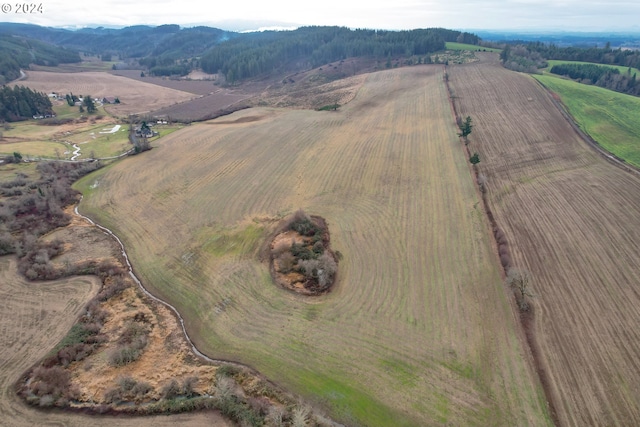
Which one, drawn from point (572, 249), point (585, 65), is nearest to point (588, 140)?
point (572, 249)

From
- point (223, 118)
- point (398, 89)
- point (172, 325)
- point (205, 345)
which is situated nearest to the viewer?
point (205, 345)

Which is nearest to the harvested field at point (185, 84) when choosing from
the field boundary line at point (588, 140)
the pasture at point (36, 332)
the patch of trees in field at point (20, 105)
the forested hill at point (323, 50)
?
the forested hill at point (323, 50)

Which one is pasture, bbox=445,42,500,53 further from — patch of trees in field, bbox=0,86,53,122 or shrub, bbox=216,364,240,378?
shrub, bbox=216,364,240,378

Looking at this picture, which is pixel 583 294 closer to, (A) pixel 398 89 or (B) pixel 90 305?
(B) pixel 90 305

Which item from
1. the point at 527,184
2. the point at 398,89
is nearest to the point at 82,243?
the point at 527,184

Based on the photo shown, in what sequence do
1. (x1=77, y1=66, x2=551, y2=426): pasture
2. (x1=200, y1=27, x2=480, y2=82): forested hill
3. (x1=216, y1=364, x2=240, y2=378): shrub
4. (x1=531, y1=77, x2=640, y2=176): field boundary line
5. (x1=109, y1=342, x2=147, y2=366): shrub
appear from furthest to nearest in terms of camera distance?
(x1=200, y1=27, x2=480, y2=82): forested hill
(x1=531, y1=77, x2=640, y2=176): field boundary line
(x1=109, y1=342, x2=147, y2=366): shrub
(x1=216, y1=364, x2=240, y2=378): shrub
(x1=77, y1=66, x2=551, y2=426): pasture

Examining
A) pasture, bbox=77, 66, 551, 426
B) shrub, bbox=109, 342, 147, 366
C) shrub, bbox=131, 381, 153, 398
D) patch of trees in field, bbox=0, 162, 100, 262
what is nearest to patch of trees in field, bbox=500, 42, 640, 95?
pasture, bbox=77, 66, 551, 426

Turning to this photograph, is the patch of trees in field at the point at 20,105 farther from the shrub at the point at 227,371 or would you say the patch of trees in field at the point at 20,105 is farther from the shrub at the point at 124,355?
the shrub at the point at 227,371
